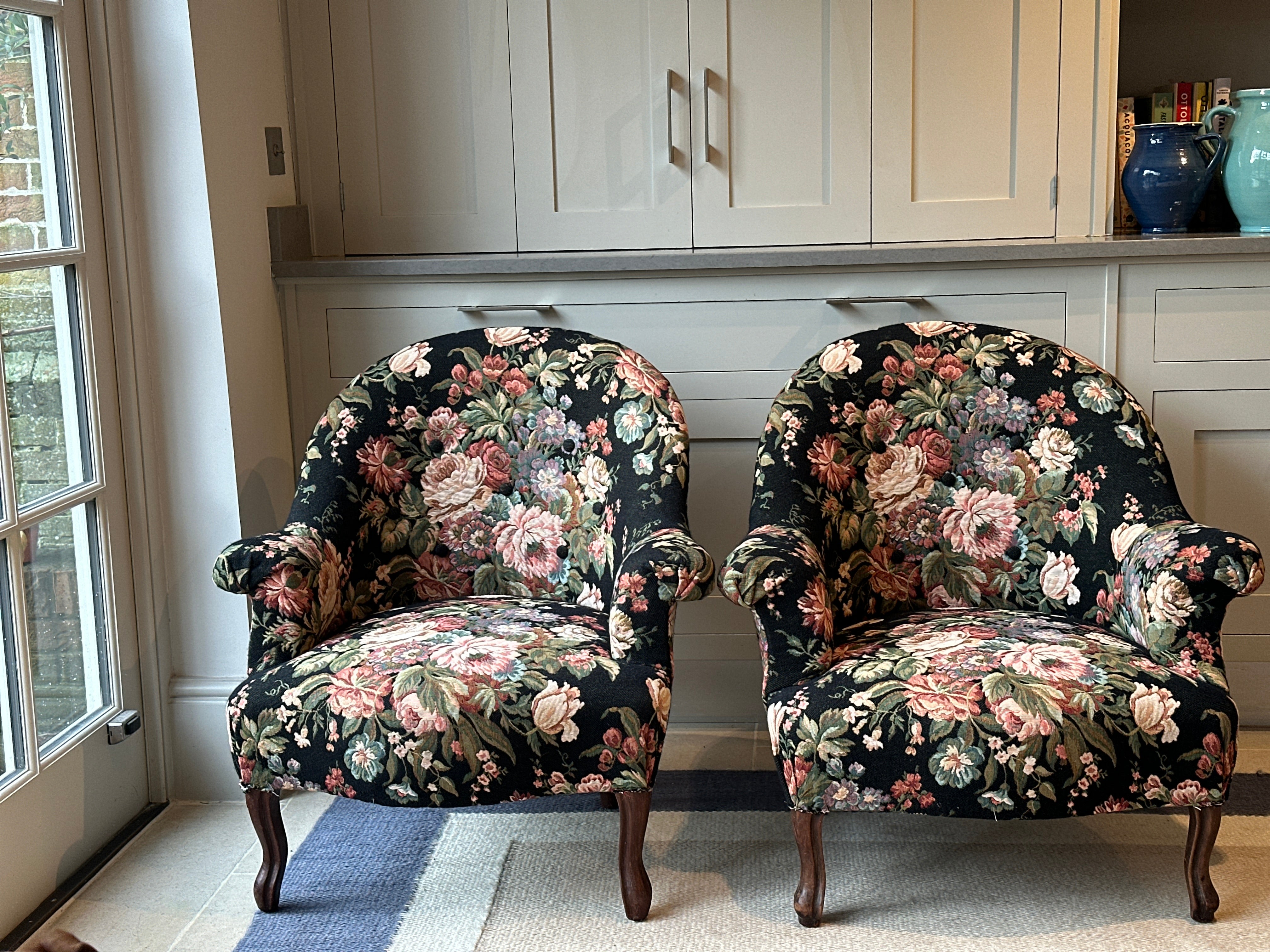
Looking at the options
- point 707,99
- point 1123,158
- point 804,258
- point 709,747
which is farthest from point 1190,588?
point 707,99

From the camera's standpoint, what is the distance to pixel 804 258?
2414mm

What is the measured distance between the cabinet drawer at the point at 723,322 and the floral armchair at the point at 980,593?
226 millimetres

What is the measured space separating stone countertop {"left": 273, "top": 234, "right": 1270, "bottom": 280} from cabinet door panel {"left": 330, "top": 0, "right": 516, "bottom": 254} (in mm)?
151

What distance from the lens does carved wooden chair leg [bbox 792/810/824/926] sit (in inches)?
73.2

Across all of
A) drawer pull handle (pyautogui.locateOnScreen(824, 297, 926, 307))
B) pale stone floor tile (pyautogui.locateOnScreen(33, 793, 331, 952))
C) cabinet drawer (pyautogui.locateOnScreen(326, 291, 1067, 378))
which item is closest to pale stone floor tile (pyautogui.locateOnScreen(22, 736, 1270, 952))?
pale stone floor tile (pyautogui.locateOnScreen(33, 793, 331, 952))

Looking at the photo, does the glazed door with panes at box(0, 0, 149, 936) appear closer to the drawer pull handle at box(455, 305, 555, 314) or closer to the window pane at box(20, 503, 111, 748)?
the window pane at box(20, 503, 111, 748)

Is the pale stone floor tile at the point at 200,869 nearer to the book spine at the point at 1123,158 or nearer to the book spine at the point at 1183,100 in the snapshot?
the book spine at the point at 1123,158

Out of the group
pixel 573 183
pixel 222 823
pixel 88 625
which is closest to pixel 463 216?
pixel 573 183

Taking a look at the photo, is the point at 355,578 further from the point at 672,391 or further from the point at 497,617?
the point at 672,391

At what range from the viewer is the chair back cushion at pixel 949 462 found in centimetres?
212

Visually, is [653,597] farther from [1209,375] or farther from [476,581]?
[1209,375]

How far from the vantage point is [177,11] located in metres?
2.19

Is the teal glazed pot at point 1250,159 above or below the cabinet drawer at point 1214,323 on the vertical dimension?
above

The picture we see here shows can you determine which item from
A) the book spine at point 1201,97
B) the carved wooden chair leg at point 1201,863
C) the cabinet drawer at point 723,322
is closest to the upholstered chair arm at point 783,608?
the carved wooden chair leg at point 1201,863
